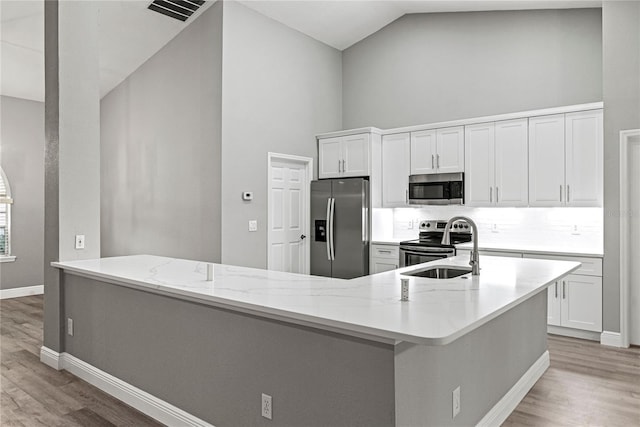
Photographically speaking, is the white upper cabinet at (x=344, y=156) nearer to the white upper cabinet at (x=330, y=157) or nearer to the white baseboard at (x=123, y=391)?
the white upper cabinet at (x=330, y=157)

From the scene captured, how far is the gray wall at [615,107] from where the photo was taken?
4.06 meters

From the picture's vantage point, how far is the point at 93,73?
12.3 ft

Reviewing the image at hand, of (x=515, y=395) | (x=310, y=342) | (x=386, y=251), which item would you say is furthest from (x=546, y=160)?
(x=310, y=342)

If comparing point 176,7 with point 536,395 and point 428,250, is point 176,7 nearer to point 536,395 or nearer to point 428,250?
point 428,250

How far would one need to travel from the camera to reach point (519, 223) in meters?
5.26

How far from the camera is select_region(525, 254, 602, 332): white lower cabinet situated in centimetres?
425

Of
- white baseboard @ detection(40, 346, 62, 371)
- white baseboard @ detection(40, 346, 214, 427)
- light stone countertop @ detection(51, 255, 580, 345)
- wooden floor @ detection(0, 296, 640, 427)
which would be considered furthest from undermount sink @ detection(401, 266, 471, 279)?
white baseboard @ detection(40, 346, 62, 371)

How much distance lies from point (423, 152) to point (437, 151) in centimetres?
19

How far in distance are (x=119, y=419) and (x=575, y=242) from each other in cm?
479

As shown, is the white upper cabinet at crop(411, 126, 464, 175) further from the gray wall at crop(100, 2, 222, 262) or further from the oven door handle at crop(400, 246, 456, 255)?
the gray wall at crop(100, 2, 222, 262)

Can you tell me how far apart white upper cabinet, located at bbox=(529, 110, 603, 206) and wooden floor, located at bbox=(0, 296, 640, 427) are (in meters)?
1.55

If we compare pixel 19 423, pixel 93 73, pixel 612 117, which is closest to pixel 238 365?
pixel 19 423

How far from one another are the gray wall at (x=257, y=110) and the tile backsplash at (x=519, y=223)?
1607 millimetres

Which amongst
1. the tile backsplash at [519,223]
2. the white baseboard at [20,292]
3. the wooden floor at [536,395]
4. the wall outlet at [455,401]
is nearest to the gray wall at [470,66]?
the tile backsplash at [519,223]
